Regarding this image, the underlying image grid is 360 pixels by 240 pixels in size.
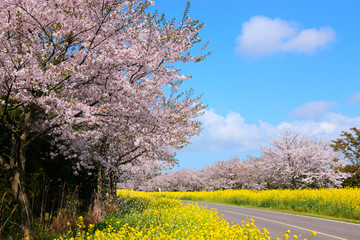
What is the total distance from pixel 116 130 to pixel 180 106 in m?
7.30

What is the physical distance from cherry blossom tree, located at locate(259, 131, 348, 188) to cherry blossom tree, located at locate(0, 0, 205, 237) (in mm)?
19481

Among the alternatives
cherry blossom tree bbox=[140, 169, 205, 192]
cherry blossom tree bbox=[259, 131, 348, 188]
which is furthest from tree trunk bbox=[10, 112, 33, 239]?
cherry blossom tree bbox=[140, 169, 205, 192]

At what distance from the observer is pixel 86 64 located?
7152 mm

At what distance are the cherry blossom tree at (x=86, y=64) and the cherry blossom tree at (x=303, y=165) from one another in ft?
63.9

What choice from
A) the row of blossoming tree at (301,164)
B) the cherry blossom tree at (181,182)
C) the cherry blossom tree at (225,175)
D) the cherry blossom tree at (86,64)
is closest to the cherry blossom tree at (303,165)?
the row of blossoming tree at (301,164)

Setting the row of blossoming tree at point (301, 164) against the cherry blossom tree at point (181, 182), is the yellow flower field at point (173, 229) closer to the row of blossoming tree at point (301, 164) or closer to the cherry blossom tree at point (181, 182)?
the row of blossoming tree at point (301, 164)

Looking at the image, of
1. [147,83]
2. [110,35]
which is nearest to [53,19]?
[110,35]

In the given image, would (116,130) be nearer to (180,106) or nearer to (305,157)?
(180,106)

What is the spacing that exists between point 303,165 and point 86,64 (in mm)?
22890

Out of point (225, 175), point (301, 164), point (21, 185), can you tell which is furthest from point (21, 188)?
point (225, 175)

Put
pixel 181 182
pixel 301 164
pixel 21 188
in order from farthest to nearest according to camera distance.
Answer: pixel 181 182, pixel 301 164, pixel 21 188

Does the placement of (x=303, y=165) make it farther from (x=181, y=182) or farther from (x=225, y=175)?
(x=181, y=182)

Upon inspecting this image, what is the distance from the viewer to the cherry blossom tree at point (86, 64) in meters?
6.93

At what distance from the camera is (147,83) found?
859 cm
